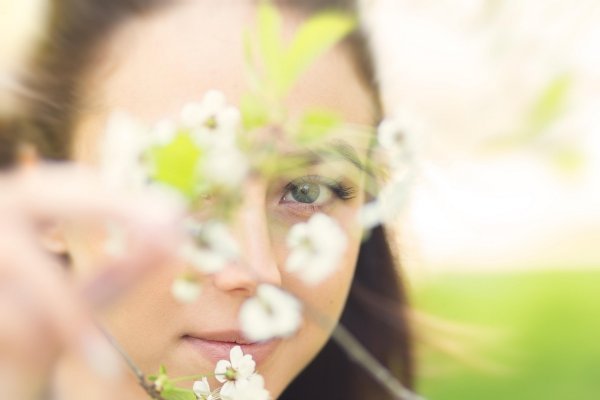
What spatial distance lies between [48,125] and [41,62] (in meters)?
0.07

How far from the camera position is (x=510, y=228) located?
179cm

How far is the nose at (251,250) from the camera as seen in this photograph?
2.45 feet

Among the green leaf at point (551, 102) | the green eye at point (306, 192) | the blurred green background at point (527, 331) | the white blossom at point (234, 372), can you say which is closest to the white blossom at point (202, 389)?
the white blossom at point (234, 372)

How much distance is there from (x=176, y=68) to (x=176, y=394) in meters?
0.34

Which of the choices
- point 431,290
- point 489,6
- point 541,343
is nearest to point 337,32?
point 489,6

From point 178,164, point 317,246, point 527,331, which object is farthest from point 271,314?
point 527,331

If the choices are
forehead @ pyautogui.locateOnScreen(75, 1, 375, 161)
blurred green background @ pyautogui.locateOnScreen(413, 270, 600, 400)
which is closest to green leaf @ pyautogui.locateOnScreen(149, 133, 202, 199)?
forehead @ pyautogui.locateOnScreen(75, 1, 375, 161)

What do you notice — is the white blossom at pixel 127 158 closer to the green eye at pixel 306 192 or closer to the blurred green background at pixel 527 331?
the green eye at pixel 306 192

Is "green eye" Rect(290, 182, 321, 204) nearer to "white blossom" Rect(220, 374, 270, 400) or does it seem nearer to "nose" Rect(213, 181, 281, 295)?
"nose" Rect(213, 181, 281, 295)

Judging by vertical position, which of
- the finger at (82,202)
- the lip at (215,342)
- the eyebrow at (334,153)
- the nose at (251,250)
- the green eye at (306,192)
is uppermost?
the finger at (82,202)

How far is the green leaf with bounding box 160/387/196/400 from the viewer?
55cm

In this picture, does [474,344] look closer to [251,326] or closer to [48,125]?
[48,125]

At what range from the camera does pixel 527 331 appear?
7.88ft

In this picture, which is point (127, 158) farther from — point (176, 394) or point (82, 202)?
point (176, 394)
